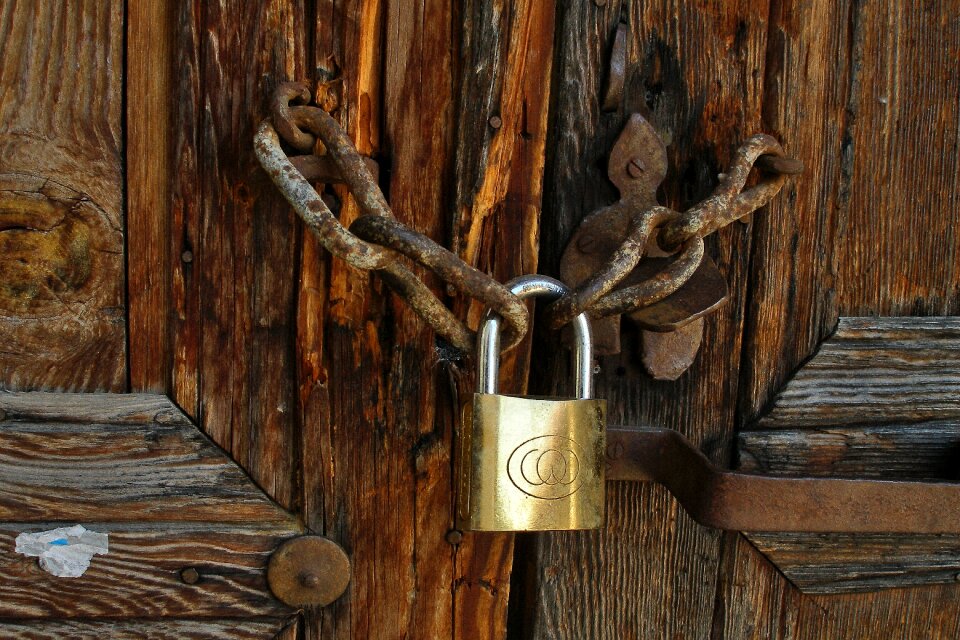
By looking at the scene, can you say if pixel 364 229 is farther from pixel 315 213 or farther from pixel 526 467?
pixel 526 467

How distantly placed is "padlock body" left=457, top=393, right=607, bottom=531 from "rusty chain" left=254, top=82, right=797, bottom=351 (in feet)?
0.23

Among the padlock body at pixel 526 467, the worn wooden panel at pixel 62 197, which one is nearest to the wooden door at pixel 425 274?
the worn wooden panel at pixel 62 197

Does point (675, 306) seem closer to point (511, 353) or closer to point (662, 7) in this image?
point (511, 353)

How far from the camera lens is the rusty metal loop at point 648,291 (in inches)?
28.0

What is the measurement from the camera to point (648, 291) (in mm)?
712

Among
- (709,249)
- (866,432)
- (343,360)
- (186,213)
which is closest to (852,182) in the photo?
(709,249)

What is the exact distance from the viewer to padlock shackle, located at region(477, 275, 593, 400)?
0.73 metres

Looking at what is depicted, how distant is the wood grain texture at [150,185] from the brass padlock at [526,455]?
337 mm

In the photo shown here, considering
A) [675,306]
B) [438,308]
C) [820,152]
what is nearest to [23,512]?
[438,308]

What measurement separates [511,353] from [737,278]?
277 millimetres

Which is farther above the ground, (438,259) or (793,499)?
(438,259)

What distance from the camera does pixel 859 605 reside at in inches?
37.9

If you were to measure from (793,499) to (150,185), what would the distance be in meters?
0.72

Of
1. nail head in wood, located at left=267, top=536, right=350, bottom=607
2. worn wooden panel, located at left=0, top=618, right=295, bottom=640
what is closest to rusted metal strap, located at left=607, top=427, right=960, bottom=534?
nail head in wood, located at left=267, top=536, right=350, bottom=607
